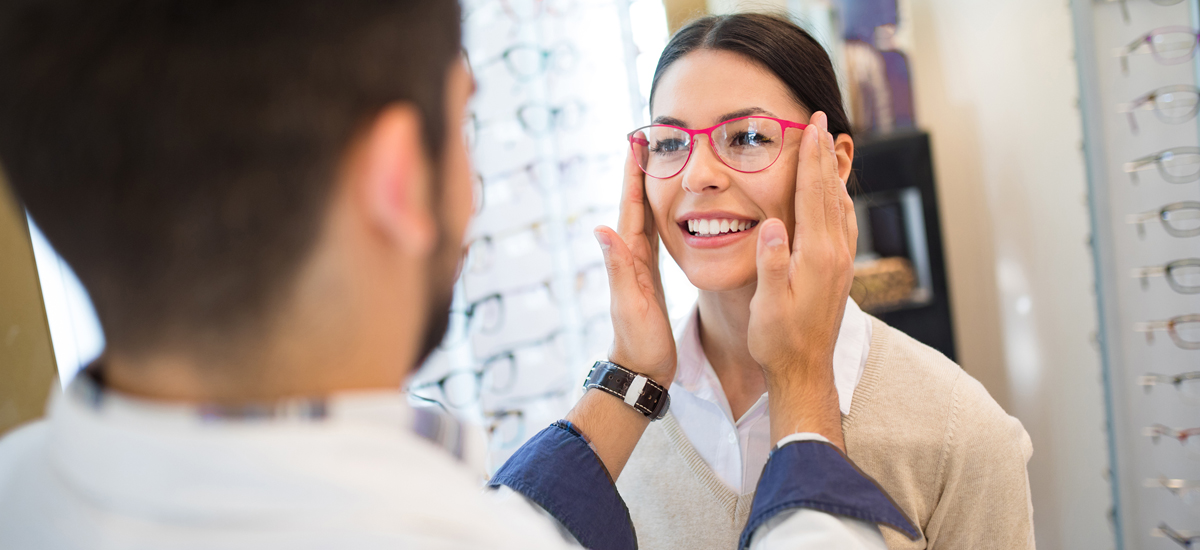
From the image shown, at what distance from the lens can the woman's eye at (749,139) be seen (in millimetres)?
1154

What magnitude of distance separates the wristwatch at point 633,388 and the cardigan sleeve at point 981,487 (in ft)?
1.35

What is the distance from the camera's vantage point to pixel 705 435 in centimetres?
119

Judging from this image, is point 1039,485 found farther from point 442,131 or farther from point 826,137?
point 442,131

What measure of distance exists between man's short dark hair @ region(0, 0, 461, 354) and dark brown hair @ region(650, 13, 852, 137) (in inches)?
33.1

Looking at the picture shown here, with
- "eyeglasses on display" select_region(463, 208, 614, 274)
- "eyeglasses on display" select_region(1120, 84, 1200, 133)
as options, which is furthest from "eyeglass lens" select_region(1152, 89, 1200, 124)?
"eyeglasses on display" select_region(463, 208, 614, 274)

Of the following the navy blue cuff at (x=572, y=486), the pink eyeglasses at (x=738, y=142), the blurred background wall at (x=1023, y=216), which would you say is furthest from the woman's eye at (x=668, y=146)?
the blurred background wall at (x=1023, y=216)

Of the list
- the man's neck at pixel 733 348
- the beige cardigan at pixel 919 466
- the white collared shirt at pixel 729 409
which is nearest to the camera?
the beige cardigan at pixel 919 466

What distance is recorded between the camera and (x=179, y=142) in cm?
45

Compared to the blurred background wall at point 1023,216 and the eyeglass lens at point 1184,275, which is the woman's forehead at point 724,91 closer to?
the blurred background wall at point 1023,216

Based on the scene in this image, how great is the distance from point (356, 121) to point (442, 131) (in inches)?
2.8

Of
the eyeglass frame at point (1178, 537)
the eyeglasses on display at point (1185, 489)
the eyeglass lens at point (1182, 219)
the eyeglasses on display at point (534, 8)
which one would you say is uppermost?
the eyeglasses on display at point (534, 8)

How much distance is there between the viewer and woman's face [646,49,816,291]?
3.80ft

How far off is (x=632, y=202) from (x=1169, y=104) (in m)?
1.40

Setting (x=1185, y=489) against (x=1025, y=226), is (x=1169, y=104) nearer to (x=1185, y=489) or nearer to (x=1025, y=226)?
(x=1025, y=226)
